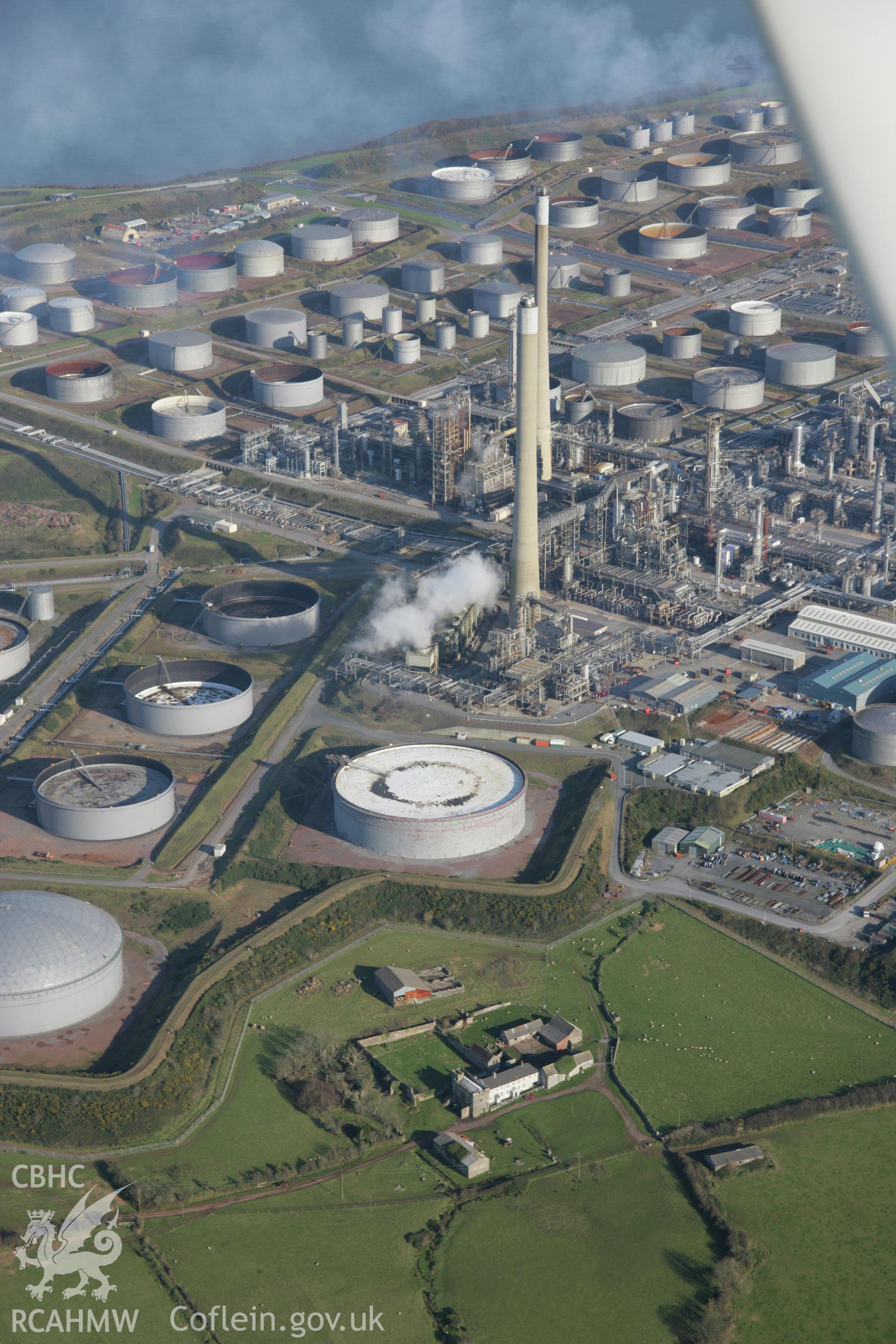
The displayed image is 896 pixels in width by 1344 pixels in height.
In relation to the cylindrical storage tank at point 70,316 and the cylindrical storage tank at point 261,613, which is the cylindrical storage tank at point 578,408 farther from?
the cylindrical storage tank at point 70,316

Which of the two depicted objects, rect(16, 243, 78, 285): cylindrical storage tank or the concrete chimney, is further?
rect(16, 243, 78, 285): cylindrical storage tank

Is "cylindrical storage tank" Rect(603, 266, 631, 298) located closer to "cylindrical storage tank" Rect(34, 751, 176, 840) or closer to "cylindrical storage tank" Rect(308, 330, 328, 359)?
"cylindrical storage tank" Rect(308, 330, 328, 359)

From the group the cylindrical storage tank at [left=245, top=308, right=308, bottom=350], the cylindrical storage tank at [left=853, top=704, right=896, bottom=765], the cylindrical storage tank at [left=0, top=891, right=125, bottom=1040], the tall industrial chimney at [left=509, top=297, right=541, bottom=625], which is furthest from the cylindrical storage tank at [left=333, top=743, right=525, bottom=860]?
the cylindrical storage tank at [left=245, top=308, right=308, bottom=350]

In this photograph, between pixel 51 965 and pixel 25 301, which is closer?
pixel 51 965

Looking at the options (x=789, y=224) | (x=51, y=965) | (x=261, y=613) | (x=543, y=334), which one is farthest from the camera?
(x=789, y=224)

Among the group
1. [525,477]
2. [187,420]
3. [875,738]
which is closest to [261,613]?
[525,477]

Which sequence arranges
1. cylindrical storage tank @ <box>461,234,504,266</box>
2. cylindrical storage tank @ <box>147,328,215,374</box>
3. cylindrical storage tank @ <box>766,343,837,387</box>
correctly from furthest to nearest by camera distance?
1. cylindrical storage tank @ <box>461,234,504,266</box>
2. cylindrical storage tank @ <box>147,328,215,374</box>
3. cylindrical storage tank @ <box>766,343,837,387</box>

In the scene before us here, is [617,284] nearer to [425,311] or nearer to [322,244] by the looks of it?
[425,311]

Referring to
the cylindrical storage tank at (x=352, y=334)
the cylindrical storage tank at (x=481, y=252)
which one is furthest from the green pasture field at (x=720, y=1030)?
the cylindrical storage tank at (x=481, y=252)
